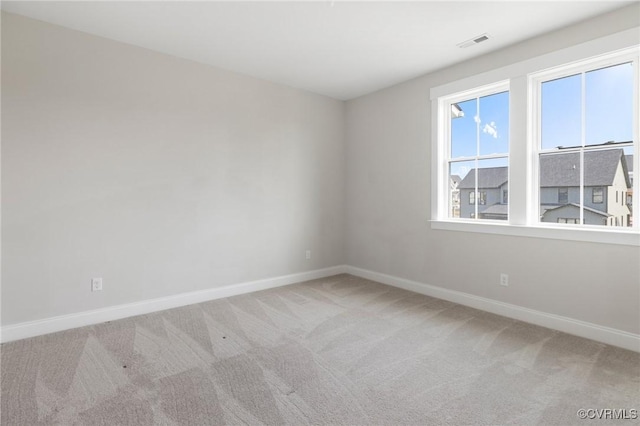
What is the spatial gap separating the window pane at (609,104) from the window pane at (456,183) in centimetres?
114

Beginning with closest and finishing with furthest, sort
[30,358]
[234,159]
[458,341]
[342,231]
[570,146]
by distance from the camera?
1. [30,358]
2. [458,341]
3. [570,146]
4. [234,159]
5. [342,231]

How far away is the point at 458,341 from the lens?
2.73m

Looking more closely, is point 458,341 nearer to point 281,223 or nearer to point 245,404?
point 245,404

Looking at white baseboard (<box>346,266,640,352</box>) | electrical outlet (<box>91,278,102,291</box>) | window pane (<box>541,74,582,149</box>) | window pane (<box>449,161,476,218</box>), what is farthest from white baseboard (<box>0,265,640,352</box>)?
window pane (<box>541,74,582,149</box>)

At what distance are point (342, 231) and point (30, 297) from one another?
3762mm

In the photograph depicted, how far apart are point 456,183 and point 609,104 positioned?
4.94 feet

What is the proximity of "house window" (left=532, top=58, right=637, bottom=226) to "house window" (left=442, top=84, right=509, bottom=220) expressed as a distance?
35 centimetres

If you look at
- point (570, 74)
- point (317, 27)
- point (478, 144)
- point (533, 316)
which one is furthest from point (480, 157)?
point (317, 27)

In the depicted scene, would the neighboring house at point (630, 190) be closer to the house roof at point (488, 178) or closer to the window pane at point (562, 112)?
the window pane at point (562, 112)

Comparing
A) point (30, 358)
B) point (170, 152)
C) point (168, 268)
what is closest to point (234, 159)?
point (170, 152)

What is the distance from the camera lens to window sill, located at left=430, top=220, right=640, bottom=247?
2.60m

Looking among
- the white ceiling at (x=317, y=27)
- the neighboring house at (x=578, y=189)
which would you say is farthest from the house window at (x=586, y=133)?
the white ceiling at (x=317, y=27)

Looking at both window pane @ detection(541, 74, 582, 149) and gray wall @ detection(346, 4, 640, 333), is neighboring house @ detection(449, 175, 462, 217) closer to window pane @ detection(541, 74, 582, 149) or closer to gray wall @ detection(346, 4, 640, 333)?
gray wall @ detection(346, 4, 640, 333)

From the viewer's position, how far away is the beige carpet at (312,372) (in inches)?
72.4
